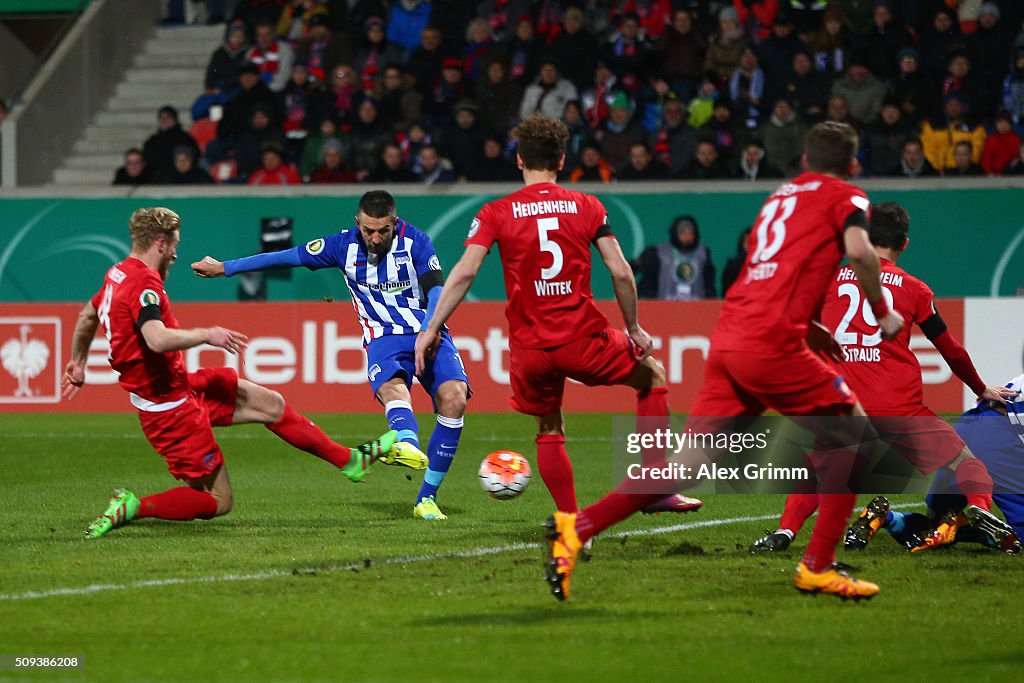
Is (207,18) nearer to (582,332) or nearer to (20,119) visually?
(20,119)

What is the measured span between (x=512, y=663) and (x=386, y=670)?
1.35 ft

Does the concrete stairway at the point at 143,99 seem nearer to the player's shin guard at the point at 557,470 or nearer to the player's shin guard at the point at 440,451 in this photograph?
the player's shin guard at the point at 440,451

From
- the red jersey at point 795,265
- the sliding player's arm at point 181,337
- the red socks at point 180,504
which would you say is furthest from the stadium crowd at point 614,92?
the red jersey at point 795,265

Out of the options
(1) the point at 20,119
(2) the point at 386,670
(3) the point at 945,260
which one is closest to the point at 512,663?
(2) the point at 386,670

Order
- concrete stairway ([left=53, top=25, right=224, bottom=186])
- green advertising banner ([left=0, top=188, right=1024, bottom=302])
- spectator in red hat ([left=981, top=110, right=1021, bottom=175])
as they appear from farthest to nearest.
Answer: concrete stairway ([left=53, top=25, right=224, bottom=186]), spectator in red hat ([left=981, top=110, right=1021, bottom=175]), green advertising banner ([left=0, top=188, right=1024, bottom=302])

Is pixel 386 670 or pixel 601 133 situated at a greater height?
pixel 601 133

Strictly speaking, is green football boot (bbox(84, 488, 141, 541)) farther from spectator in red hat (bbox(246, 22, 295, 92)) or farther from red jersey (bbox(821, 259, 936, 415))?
spectator in red hat (bbox(246, 22, 295, 92))

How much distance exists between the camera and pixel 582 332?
6504mm

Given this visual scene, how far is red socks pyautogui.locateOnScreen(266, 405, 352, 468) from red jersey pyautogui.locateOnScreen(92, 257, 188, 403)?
688 mm

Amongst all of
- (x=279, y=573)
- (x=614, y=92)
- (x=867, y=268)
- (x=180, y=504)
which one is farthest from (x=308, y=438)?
(x=614, y=92)

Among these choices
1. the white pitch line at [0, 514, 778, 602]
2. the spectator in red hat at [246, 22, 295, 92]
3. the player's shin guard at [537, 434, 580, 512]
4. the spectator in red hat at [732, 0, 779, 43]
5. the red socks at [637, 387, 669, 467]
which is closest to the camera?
the white pitch line at [0, 514, 778, 602]

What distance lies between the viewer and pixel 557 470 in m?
6.73

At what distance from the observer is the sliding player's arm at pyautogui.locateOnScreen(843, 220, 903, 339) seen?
5266 mm

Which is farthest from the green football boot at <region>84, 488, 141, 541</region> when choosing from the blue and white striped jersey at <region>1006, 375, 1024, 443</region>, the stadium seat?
the stadium seat
